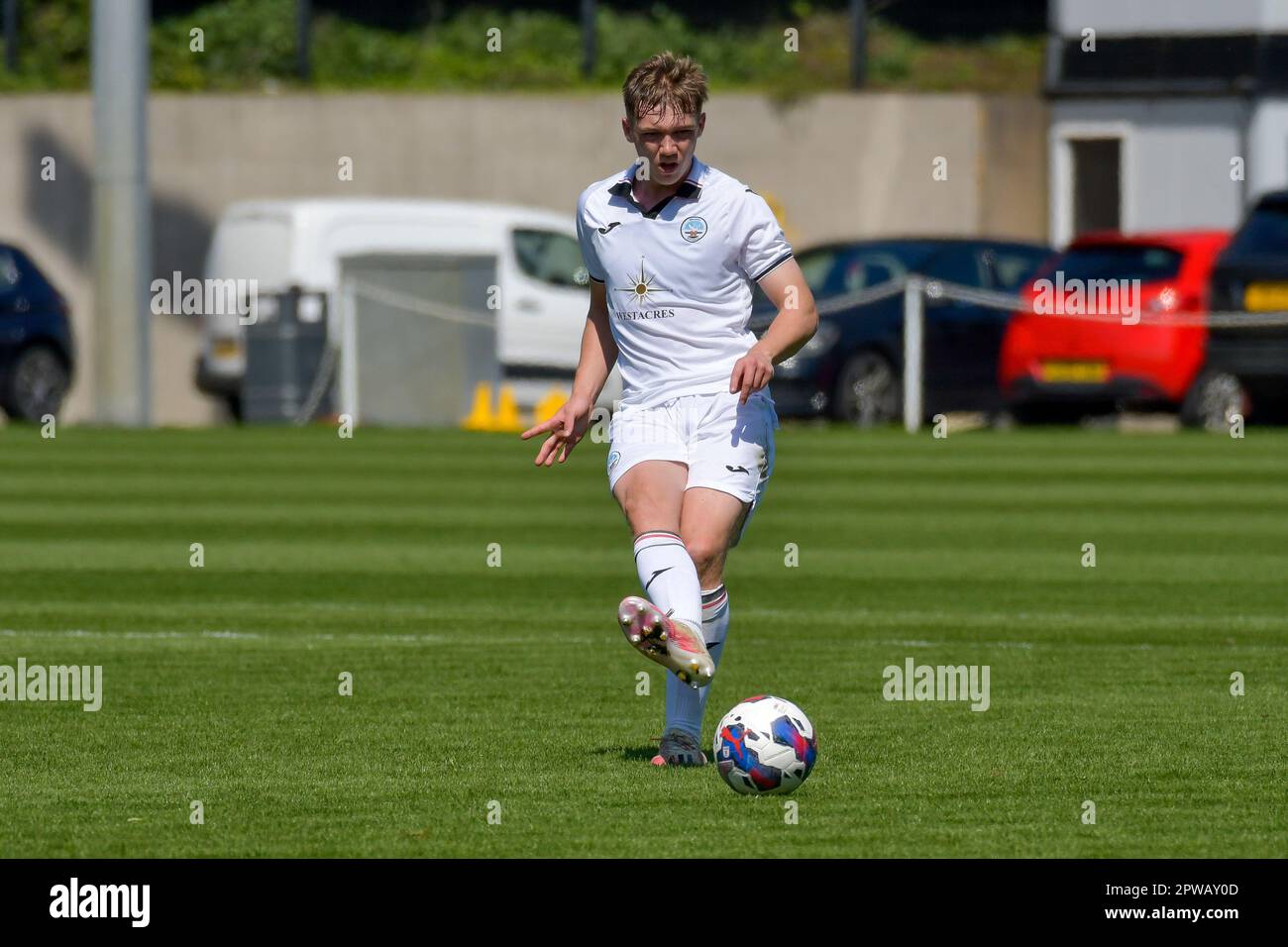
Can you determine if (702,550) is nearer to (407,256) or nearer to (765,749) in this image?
(765,749)

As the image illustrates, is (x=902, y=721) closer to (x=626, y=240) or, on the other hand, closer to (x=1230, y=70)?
(x=626, y=240)

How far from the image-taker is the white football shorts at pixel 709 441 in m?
7.97

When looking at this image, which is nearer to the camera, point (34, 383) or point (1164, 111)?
point (34, 383)

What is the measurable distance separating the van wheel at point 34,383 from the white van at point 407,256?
1584 mm

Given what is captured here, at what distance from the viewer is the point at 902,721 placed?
9234 millimetres

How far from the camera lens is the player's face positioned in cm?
774

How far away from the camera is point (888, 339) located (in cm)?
2512

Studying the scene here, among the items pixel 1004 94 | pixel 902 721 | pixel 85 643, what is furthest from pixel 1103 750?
pixel 1004 94

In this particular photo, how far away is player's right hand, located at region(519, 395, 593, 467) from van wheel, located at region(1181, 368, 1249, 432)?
1643 centimetres

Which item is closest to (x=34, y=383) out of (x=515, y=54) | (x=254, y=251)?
(x=254, y=251)

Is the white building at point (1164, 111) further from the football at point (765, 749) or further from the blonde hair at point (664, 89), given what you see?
the football at point (765, 749)

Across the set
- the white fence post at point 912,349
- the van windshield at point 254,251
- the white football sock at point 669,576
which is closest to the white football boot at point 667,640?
the white football sock at point 669,576

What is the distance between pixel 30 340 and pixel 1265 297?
11.2 metres

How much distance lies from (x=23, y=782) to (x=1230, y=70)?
91.1 ft
